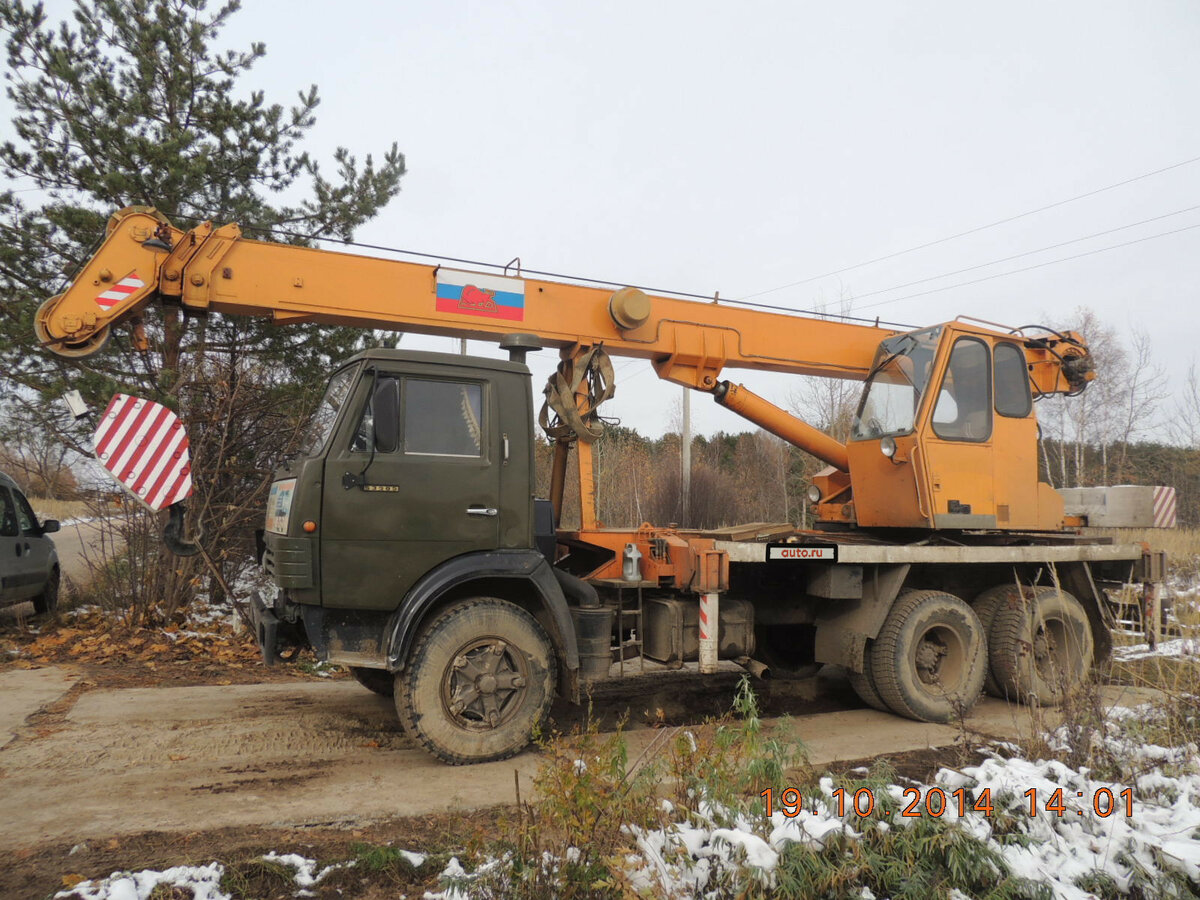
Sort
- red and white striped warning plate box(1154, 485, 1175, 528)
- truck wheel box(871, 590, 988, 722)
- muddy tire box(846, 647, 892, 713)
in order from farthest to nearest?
red and white striped warning plate box(1154, 485, 1175, 528) → muddy tire box(846, 647, 892, 713) → truck wheel box(871, 590, 988, 722)

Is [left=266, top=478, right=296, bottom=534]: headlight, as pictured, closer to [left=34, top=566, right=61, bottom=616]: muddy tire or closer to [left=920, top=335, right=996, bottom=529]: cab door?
[left=920, top=335, right=996, bottom=529]: cab door

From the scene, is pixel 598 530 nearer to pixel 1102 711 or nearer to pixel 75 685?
pixel 1102 711

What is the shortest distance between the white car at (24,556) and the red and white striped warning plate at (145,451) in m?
3.37

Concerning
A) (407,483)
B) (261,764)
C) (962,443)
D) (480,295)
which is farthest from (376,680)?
(962,443)

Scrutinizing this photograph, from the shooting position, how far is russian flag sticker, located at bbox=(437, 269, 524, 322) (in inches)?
253

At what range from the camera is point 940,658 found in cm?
677

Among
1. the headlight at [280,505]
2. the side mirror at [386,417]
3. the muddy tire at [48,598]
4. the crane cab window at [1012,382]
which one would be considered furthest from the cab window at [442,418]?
the muddy tire at [48,598]

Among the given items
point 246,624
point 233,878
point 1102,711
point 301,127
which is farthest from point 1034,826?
point 301,127

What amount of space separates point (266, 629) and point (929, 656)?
5.11 meters

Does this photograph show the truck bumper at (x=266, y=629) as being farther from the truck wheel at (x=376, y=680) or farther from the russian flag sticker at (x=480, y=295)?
the russian flag sticker at (x=480, y=295)

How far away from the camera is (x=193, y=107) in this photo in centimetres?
1000

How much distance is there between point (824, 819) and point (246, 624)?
740cm

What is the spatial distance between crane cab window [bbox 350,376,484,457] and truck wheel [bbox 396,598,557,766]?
3.39 ft
